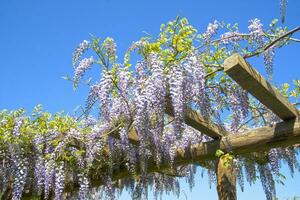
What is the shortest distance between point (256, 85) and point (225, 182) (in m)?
1.84

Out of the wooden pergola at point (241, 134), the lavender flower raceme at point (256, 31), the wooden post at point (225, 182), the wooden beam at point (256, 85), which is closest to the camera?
the wooden beam at point (256, 85)

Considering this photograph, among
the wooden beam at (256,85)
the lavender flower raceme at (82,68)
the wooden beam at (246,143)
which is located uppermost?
the lavender flower raceme at (82,68)

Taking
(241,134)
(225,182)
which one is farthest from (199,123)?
(225,182)

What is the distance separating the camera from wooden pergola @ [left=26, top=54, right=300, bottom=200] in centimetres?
385

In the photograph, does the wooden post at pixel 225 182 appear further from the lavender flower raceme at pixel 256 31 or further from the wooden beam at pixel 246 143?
the lavender flower raceme at pixel 256 31

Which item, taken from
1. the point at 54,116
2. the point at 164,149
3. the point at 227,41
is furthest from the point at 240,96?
the point at 54,116

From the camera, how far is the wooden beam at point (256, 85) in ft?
11.9

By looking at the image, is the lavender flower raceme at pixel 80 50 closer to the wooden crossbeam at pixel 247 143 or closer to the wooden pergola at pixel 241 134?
the wooden pergola at pixel 241 134

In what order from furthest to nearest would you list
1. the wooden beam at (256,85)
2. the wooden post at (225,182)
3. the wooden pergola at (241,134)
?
1. the wooden post at (225,182)
2. the wooden pergola at (241,134)
3. the wooden beam at (256,85)

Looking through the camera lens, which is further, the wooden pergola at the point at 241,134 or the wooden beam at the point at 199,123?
the wooden beam at the point at 199,123

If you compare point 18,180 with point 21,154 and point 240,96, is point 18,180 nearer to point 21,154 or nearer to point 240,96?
point 21,154

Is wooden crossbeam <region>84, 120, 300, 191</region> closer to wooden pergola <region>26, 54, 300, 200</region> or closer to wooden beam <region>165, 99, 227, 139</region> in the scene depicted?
wooden pergola <region>26, 54, 300, 200</region>

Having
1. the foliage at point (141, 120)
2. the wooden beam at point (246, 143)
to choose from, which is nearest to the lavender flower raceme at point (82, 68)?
the foliage at point (141, 120)

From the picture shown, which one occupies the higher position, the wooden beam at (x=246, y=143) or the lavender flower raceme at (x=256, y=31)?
the lavender flower raceme at (x=256, y=31)
